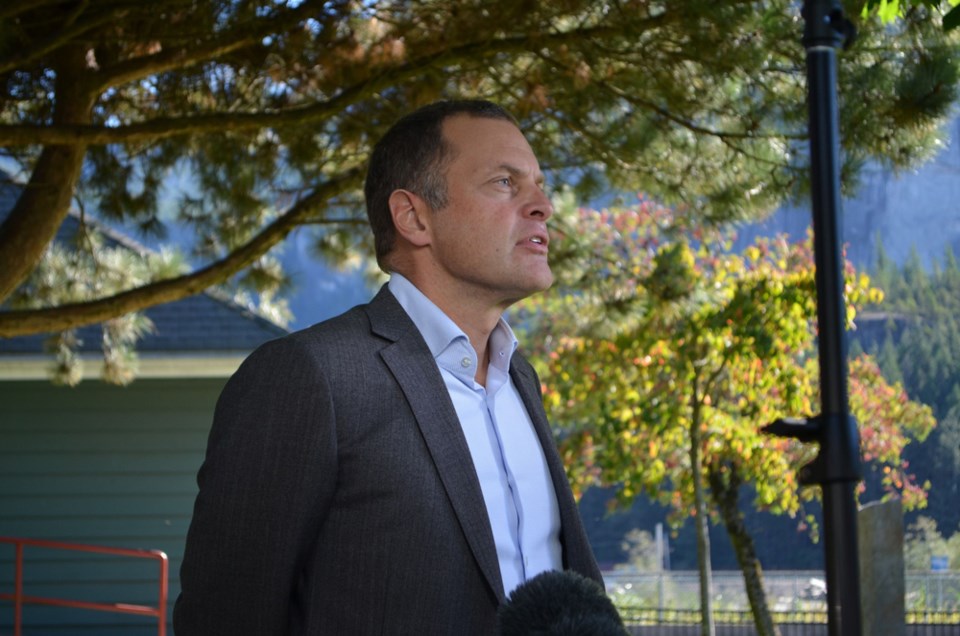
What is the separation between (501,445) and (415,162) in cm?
62

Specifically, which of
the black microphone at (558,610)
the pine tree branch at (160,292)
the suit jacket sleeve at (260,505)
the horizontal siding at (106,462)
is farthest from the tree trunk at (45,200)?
the horizontal siding at (106,462)

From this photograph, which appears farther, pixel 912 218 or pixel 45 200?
pixel 912 218

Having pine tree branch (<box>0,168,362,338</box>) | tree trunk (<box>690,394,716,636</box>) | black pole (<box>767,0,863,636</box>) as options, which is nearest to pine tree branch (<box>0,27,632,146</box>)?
pine tree branch (<box>0,168,362,338</box>)

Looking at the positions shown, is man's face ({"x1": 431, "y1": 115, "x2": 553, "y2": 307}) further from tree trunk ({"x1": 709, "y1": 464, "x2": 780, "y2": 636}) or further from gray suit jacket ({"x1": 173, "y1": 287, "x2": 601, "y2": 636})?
tree trunk ({"x1": 709, "y1": 464, "x2": 780, "y2": 636})

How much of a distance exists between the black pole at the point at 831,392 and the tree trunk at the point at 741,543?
39.8 feet

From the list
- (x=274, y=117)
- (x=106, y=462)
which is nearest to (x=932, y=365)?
(x=106, y=462)

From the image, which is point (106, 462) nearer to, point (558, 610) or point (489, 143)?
point (489, 143)

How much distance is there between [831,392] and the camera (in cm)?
158

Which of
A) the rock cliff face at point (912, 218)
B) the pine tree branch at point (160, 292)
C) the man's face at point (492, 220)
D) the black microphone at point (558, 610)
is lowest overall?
the black microphone at point (558, 610)

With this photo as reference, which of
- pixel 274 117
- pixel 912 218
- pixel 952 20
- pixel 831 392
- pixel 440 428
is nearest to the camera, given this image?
pixel 831 392

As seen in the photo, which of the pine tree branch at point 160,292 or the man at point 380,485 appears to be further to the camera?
the pine tree branch at point 160,292

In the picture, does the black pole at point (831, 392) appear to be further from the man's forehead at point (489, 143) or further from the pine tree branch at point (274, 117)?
the pine tree branch at point (274, 117)

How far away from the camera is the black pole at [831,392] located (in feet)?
4.96

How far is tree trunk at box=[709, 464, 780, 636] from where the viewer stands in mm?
13570
